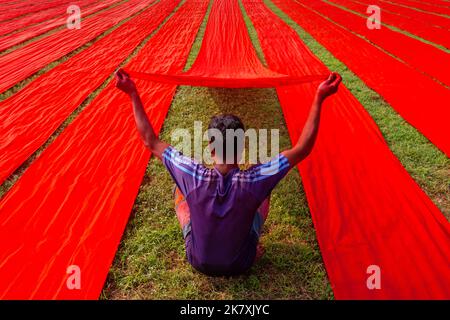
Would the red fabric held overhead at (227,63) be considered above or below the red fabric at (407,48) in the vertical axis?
above

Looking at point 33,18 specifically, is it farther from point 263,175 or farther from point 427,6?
point 427,6

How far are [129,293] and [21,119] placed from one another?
11.3ft

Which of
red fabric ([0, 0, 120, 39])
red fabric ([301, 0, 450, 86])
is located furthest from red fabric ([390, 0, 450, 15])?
red fabric ([0, 0, 120, 39])

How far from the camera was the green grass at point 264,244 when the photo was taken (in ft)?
8.38

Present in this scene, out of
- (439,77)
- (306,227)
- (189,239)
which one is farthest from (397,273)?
(439,77)

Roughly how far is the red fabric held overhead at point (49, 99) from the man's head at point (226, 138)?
273 cm

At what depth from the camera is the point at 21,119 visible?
488 cm

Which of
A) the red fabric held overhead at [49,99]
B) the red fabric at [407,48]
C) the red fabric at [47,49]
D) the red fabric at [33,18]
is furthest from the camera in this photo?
the red fabric at [33,18]

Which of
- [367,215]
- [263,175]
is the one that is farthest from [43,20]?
[263,175]

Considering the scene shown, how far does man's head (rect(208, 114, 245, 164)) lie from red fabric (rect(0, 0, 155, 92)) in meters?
5.25

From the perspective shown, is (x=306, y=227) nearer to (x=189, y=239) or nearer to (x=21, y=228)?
(x=189, y=239)

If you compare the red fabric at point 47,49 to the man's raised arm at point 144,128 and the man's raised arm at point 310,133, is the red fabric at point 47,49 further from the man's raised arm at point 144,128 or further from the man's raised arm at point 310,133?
the man's raised arm at point 310,133

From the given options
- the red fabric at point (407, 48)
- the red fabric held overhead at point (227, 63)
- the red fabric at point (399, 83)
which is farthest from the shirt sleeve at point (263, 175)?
the red fabric at point (407, 48)

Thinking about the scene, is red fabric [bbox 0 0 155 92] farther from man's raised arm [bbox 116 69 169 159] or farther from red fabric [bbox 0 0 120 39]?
man's raised arm [bbox 116 69 169 159]
